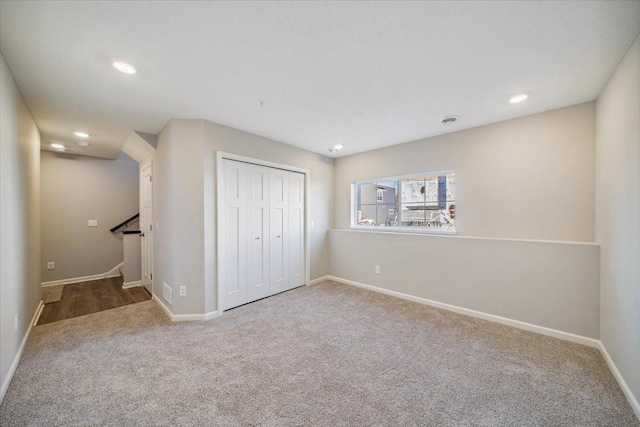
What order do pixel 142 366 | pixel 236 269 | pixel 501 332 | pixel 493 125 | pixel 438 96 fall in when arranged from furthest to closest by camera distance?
1. pixel 236 269
2. pixel 493 125
3. pixel 501 332
4. pixel 438 96
5. pixel 142 366

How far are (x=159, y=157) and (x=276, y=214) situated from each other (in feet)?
5.91

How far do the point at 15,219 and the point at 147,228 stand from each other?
191 centimetres

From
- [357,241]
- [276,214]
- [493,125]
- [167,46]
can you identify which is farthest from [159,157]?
[493,125]

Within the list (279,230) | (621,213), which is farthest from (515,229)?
(279,230)

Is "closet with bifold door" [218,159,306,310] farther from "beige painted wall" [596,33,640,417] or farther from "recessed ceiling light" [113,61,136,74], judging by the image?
"beige painted wall" [596,33,640,417]

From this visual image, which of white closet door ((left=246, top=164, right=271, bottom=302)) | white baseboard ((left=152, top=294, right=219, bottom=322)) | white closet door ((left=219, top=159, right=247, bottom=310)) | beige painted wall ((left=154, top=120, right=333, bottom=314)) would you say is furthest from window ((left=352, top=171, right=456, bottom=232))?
white baseboard ((left=152, top=294, right=219, bottom=322))

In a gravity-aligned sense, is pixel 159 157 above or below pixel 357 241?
above

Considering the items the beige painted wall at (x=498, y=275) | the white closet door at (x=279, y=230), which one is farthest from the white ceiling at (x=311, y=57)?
the beige painted wall at (x=498, y=275)

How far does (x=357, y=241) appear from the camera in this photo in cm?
438

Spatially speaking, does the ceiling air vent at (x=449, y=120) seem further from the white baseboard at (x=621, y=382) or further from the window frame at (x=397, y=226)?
the white baseboard at (x=621, y=382)

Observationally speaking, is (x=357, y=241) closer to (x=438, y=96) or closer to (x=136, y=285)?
(x=438, y=96)

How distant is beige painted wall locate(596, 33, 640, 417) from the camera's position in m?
1.67

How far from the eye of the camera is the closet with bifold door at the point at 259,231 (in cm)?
334

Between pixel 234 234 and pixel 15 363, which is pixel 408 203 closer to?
pixel 234 234
